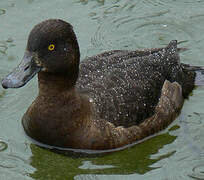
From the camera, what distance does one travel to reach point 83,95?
7.65 metres

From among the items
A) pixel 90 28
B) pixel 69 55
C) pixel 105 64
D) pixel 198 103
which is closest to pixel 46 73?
pixel 69 55

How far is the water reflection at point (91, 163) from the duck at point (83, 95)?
0.54 ft

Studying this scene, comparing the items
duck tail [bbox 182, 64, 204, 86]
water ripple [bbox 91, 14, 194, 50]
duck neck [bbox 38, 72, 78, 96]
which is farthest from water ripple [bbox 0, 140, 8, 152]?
duck tail [bbox 182, 64, 204, 86]

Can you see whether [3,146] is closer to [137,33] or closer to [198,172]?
[198,172]

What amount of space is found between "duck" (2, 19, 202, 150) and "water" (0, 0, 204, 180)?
25 cm

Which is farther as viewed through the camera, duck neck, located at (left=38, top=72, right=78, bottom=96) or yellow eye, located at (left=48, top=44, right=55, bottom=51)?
duck neck, located at (left=38, top=72, right=78, bottom=96)

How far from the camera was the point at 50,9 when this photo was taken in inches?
434

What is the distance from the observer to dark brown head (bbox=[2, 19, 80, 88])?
7.23 m

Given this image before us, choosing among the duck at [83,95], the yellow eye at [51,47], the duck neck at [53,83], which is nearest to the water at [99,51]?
the duck at [83,95]

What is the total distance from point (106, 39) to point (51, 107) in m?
3.14

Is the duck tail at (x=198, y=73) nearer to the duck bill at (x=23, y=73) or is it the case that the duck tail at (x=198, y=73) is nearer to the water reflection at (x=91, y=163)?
the water reflection at (x=91, y=163)

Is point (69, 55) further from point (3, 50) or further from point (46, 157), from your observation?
point (3, 50)

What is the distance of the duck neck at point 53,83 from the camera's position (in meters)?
7.46

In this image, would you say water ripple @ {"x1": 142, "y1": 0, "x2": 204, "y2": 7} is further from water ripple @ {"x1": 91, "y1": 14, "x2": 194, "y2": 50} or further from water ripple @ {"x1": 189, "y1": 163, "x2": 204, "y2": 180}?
water ripple @ {"x1": 189, "y1": 163, "x2": 204, "y2": 180}
